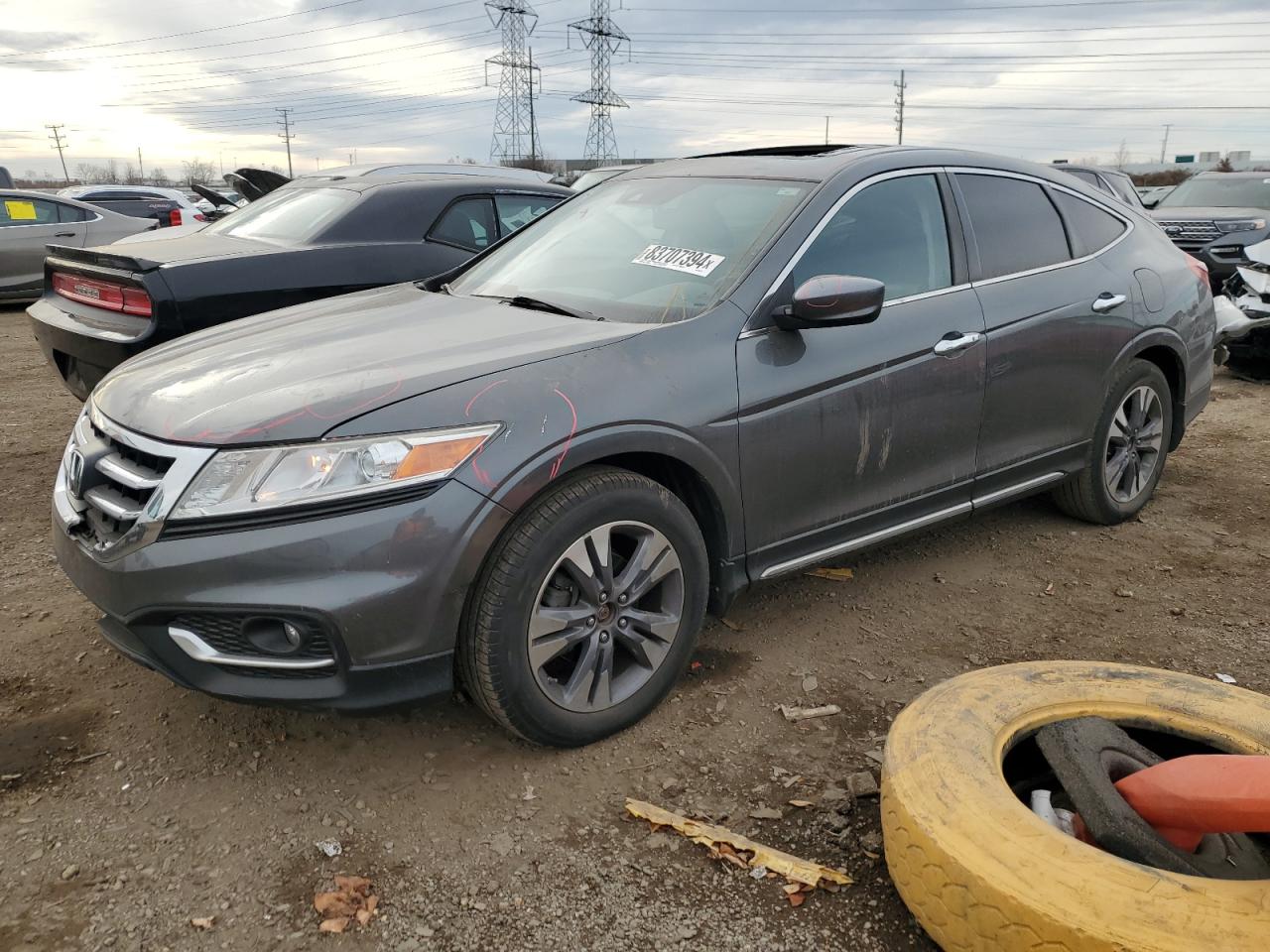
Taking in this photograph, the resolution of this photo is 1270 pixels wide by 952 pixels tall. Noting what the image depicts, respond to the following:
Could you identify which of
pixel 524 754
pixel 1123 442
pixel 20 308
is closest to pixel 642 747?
pixel 524 754

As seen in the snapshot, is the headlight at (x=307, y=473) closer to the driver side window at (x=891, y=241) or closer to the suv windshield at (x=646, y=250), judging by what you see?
the suv windshield at (x=646, y=250)

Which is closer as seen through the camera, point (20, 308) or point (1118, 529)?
point (1118, 529)

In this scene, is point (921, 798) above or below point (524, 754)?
above

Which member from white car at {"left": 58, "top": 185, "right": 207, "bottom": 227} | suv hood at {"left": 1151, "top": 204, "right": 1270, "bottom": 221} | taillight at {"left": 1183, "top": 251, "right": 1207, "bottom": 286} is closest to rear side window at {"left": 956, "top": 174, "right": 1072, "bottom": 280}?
taillight at {"left": 1183, "top": 251, "right": 1207, "bottom": 286}

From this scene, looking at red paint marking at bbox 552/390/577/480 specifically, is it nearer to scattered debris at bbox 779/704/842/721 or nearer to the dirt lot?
the dirt lot

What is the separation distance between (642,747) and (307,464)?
4.02 ft

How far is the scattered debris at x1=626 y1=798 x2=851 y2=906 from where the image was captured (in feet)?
7.28

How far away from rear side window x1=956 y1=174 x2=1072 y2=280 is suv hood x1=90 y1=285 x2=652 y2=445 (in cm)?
163

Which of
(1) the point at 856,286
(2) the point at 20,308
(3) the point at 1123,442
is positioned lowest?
(2) the point at 20,308

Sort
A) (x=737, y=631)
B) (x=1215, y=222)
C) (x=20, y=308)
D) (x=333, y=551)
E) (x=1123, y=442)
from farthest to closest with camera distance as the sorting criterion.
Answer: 1. (x=20, y=308)
2. (x=1215, y=222)
3. (x=1123, y=442)
4. (x=737, y=631)
5. (x=333, y=551)

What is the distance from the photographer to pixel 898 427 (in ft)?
10.7

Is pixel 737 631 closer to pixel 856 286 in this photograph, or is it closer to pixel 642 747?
pixel 642 747

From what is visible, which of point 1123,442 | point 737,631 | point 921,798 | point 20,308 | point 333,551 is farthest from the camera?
point 20,308

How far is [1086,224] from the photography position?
4129 millimetres
